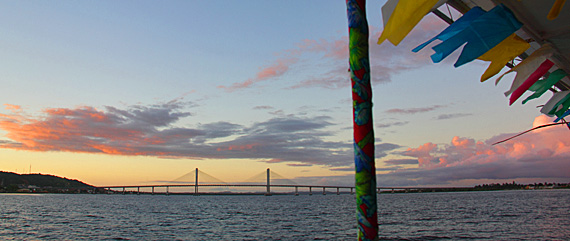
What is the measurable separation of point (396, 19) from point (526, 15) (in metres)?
3.26

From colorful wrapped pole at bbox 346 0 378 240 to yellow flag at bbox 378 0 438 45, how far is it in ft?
2.90

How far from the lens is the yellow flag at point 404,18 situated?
13.1 feet

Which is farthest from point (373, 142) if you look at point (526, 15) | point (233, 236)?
point (233, 236)

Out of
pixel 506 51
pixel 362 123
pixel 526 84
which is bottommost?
pixel 362 123

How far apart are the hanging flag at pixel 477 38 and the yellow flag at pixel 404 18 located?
22.3 inches

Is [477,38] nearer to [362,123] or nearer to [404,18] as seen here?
[404,18]

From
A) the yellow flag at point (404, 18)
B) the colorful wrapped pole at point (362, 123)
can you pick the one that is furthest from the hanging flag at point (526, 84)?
the colorful wrapped pole at point (362, 123)

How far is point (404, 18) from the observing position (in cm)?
408

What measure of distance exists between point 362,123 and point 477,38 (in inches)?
92.2

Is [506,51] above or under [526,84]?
above

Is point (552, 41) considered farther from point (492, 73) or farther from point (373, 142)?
point (373, 142)

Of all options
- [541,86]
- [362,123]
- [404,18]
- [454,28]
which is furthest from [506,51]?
[362,123]

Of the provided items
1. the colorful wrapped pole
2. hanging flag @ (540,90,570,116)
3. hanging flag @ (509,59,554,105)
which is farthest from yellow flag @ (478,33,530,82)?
hanging flag @ (540,90,570,116)

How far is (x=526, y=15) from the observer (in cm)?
609
